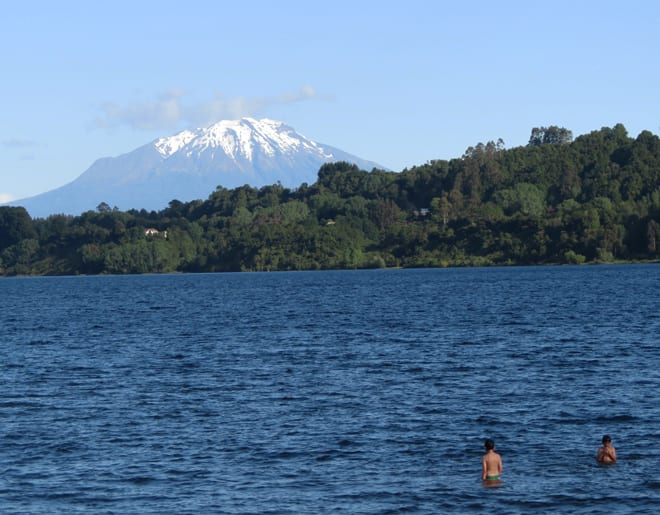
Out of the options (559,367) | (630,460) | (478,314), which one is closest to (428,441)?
(630,460)

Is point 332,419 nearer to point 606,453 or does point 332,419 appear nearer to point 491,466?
point 491,466

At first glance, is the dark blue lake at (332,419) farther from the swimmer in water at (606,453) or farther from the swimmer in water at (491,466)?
the swimmer in water at (491,466)

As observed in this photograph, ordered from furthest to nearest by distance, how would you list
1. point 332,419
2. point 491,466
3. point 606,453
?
1. point 332,419
2. point 606,453
3. point 491,466

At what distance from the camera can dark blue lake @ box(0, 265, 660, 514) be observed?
129 feet

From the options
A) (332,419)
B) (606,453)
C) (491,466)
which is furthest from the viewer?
(332,419)

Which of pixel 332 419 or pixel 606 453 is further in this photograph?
pixel 332 419

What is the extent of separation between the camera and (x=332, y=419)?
53219 mm

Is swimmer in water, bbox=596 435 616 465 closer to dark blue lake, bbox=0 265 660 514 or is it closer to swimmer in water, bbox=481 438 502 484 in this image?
dark blue lake, bbox=0 265 660 514

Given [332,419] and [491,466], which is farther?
[332,419]

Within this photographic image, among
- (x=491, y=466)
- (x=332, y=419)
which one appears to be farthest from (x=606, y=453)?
(x=332, y=419)

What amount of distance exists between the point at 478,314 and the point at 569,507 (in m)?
89.9

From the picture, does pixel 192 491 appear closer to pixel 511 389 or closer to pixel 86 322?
pixel 511 389

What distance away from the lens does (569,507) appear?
37.3 m

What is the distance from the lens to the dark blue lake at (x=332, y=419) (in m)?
39.5
